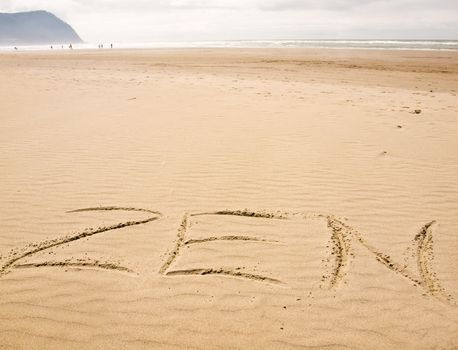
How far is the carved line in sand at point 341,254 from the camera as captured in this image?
2629mm

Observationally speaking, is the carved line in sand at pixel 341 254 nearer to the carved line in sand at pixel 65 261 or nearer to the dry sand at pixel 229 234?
the dry sand at pixel 229 234

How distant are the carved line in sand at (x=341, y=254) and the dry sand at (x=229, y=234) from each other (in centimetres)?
1

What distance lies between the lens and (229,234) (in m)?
3.21

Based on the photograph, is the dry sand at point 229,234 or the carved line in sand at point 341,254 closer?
the dry sand at point 229,234

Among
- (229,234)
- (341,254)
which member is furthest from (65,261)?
(341,254)

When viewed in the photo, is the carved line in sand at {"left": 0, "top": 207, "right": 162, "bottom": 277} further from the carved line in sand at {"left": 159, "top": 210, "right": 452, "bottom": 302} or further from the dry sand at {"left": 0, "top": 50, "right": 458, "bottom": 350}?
the carved line in sand at {"left": 159, "top": 210, "right": 452, "bottom": 302}

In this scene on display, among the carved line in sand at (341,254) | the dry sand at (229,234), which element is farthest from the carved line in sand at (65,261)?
the carved line in sand at (341,254)

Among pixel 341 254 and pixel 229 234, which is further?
pixel 229 234

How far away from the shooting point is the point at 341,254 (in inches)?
115

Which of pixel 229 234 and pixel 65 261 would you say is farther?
pixel 229 234

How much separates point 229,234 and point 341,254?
1018mm

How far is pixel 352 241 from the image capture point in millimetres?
3107

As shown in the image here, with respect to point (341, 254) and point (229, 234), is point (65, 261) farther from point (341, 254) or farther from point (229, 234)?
point (341, 254)

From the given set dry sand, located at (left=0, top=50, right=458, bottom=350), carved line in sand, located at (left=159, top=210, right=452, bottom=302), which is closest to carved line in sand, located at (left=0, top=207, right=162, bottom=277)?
dry sand, located at (left=0, top=50, right=458, bottom=350)
